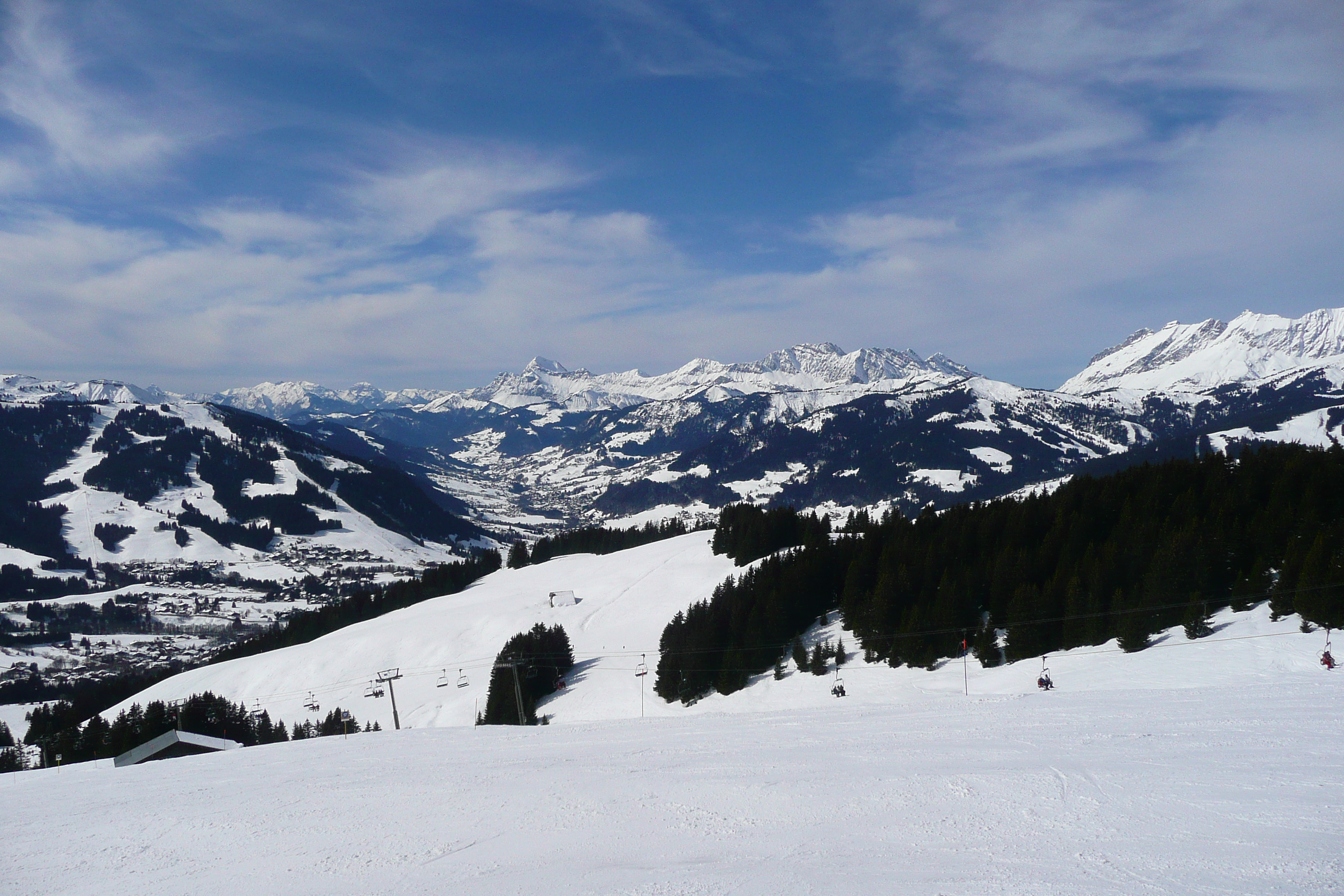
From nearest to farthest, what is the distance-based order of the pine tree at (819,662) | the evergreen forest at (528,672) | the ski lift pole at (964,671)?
1. the ski lift pole at (964,671)
2. the pine tree at (819,662)
3. the evergreen forest at (528,672)

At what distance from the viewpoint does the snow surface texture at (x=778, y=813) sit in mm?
12703

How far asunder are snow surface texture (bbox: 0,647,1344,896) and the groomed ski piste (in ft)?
0.27

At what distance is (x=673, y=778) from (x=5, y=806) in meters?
22.5

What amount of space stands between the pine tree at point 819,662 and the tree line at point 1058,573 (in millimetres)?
3946

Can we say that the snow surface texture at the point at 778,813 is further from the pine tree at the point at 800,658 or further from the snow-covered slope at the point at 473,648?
the snow-covered slope at the point at 473,648

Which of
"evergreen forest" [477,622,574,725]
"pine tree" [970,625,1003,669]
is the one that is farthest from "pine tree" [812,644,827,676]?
"evergreen forest" [477,622,574,725]

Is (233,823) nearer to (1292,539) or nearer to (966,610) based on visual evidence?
(966,610)

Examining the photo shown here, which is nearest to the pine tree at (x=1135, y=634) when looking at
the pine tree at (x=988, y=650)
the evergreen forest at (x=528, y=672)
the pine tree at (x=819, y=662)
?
the pine tree at (x=988, y=650)

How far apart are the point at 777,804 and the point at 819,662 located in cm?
4272

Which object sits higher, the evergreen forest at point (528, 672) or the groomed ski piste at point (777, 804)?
the groomed ski piste at point (777, 804)

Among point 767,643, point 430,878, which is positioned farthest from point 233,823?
point 767,643

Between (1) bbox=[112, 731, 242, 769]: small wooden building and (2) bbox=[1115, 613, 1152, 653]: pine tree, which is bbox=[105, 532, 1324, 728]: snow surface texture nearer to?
(2) bbox=[1115, 613, 1152, 653]: pine tree

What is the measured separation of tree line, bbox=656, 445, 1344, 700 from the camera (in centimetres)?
4928

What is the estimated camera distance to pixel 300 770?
87.9ft
